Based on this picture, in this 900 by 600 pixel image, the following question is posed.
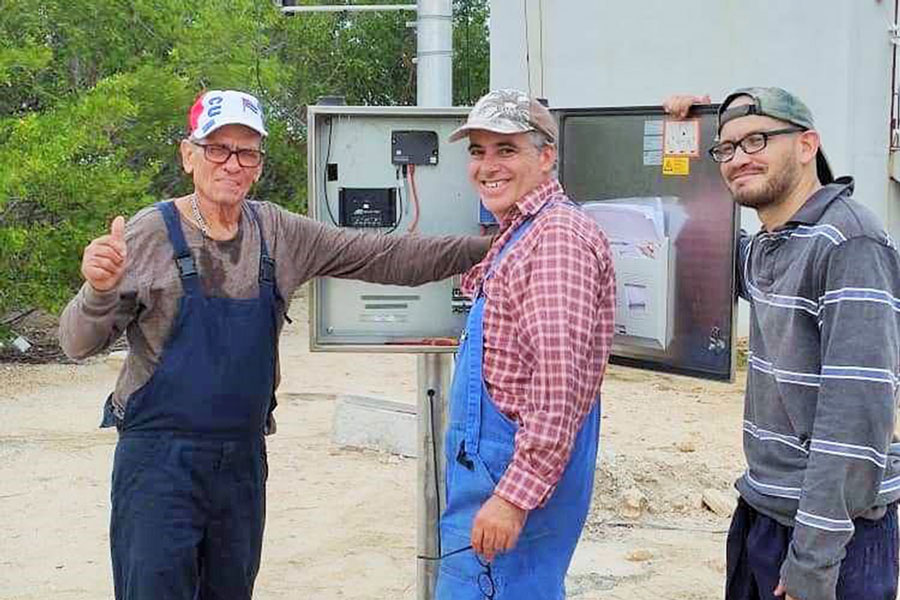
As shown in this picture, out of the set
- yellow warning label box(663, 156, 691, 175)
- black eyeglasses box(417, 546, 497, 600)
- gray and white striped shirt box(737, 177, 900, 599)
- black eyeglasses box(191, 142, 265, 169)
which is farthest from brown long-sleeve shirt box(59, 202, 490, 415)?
gray and white striped shirt box(737, 177, 900, 599)

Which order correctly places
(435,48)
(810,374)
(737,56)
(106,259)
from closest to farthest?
1. (810,374)
2. (106,259)
3. (435,48)
4. (737,56)

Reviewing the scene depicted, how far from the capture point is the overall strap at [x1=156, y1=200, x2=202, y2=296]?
3553mm

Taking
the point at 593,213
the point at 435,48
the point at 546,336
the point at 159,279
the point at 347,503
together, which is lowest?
the point at 347,503

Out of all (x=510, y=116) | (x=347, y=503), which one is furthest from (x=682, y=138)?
(x=347, y=503)

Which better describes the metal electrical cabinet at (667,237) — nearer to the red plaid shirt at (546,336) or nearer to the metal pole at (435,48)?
the red plaid shirt at (546,336)

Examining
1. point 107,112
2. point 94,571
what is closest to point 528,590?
point 94,571

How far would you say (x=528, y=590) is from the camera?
329 cm

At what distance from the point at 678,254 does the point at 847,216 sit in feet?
3.73

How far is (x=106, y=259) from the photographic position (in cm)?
337

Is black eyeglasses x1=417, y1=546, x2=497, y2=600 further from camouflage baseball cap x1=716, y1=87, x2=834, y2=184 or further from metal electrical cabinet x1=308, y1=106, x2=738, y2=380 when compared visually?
camouflage baseball cap x1=716, y1=87, x2=834, y2=184

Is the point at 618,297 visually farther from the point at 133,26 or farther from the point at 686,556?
the point at 133,26

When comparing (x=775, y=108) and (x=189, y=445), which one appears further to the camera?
(x=189, y=445)

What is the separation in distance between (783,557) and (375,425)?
5.43 meters

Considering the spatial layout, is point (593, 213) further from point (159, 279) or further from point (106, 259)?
point (106, 259)
